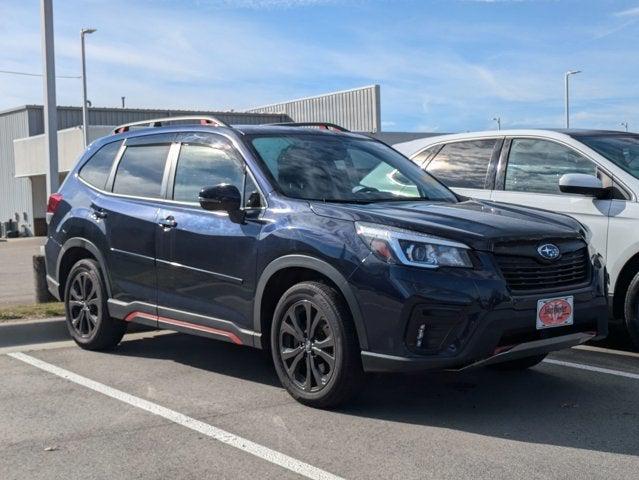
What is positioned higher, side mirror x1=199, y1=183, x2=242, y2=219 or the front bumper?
side mirror x1=199, y1=183, x2=242, y2=219

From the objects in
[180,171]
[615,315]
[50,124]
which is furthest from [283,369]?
[50,124]

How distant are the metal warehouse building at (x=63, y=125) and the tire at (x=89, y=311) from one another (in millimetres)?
25390

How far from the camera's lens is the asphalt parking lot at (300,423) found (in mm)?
3947

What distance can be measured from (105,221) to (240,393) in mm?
2054

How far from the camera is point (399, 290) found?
171 inches

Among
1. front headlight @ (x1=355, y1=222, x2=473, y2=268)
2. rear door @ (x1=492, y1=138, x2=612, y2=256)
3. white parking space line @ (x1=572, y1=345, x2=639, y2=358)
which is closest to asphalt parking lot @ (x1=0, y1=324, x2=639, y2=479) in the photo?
white parking space line @ (x1=572, y1=345, x2=639, y2=358)

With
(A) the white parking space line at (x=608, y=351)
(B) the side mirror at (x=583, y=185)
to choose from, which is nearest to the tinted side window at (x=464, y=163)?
(B) the side mirror at (x=583, y=185)

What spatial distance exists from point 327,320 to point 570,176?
2.80 m

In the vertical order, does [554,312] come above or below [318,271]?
below

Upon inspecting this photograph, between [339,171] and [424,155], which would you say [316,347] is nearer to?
[339,171]

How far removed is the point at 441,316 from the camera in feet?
14.2

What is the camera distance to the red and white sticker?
4594 millimetres

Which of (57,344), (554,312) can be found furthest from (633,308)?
(57,344)

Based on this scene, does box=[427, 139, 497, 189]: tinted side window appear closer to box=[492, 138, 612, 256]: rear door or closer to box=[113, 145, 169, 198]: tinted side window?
box=[492, 138, 612, 256]: rear door
